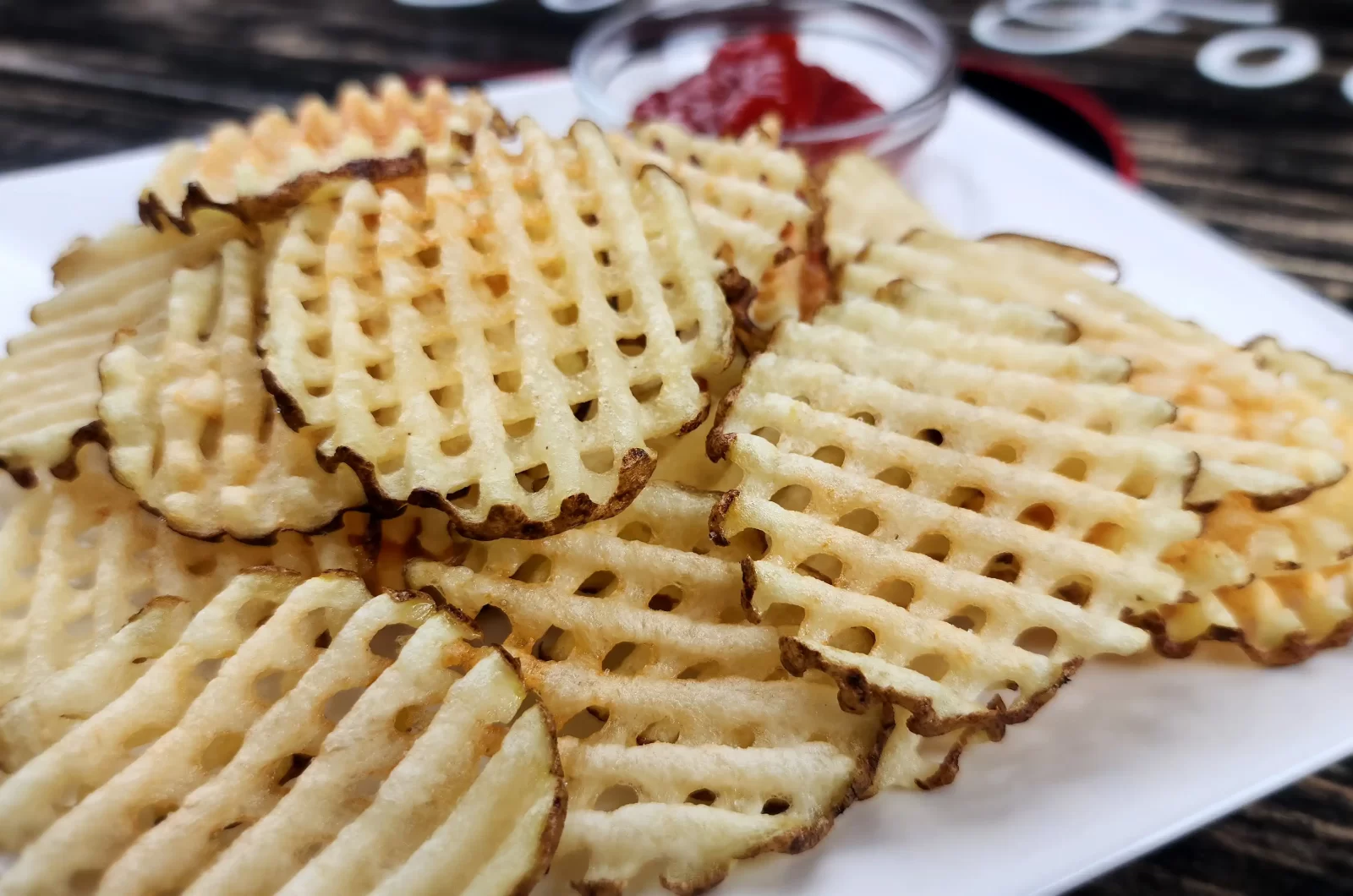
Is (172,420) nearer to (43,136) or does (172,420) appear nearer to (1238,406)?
(1238,406)

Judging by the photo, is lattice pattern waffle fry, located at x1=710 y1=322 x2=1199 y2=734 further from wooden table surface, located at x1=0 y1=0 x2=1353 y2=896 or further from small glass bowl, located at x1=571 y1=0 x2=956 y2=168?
wooden table surface, located at x1=0 y1=0 x2=1353 y2=896

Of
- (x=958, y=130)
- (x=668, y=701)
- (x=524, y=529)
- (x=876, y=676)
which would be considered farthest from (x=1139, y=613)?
(x=958, y=130)

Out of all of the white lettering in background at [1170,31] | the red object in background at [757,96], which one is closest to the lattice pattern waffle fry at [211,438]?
the red object in background at [757,96]

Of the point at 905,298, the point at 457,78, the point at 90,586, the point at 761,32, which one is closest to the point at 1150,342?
the point at 905,298

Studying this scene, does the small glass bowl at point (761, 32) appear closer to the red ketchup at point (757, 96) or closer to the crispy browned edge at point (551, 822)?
the red ketchup at point (757, 96)

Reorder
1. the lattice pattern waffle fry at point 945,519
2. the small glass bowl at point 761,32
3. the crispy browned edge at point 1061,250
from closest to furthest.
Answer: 1. the lattice pattern waffle fry at point 945,519
2. the crispy browned edge at point 1061,250
3. the small glass bowl at point 761,32

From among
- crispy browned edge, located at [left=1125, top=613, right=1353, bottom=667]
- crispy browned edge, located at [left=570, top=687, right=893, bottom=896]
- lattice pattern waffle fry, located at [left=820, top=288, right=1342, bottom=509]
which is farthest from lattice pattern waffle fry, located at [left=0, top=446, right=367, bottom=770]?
crispy browned edge, located at [left=1125, top=613, right=1353, bottom=667]

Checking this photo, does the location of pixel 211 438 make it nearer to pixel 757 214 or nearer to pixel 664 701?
pixel 664 701
